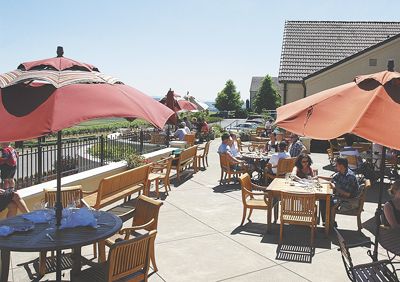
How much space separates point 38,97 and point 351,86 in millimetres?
3173

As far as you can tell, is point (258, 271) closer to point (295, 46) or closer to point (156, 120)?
point (156, 120)

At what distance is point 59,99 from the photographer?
3.76 metres

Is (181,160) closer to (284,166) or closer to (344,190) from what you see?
(284,166)

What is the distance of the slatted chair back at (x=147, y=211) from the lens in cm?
560

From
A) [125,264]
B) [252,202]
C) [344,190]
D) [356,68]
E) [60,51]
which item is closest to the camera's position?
[125,264]

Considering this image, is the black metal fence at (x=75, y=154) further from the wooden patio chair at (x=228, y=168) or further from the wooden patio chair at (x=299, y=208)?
the wooden patio chair at (x=299, y=208)

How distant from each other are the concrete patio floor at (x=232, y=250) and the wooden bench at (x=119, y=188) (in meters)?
0.62

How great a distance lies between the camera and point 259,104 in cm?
5934

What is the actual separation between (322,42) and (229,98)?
135 ft

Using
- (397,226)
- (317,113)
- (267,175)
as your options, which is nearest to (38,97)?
(317,113)

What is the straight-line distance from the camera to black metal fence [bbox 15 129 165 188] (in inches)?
348

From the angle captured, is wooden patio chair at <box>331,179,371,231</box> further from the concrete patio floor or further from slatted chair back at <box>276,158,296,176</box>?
slatted chair back at <box>276,158,296,176</box>

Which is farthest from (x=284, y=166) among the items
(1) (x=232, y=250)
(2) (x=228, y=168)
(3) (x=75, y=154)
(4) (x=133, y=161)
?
(3) (x=75, y=154)

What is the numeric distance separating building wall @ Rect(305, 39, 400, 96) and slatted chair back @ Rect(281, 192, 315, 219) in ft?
49.2
